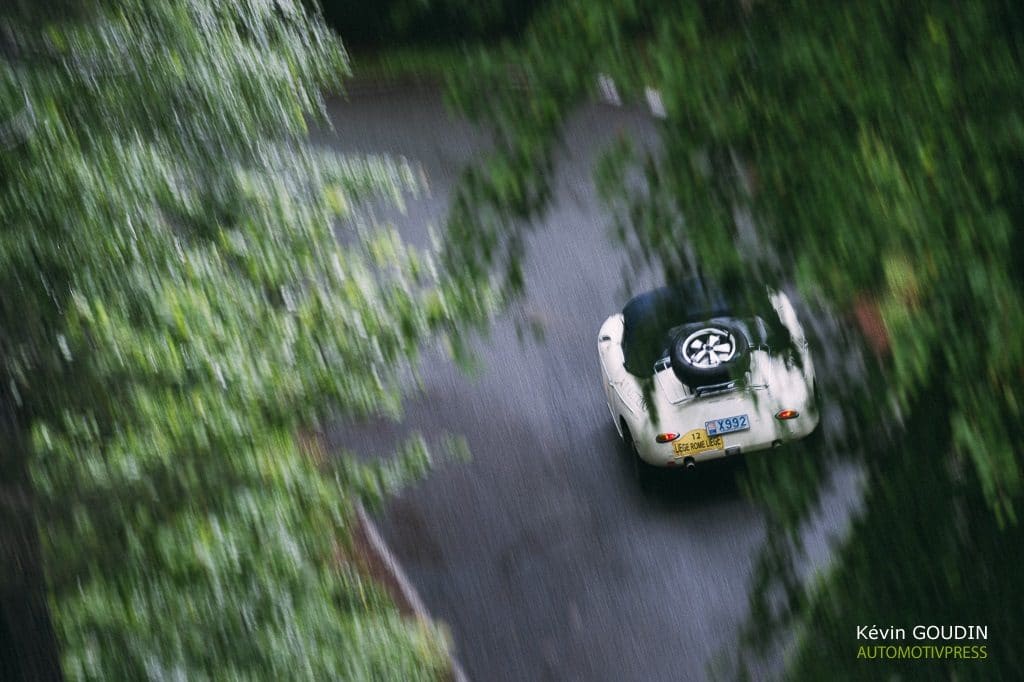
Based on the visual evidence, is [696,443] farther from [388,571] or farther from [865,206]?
[865,206]

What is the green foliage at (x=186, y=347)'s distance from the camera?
13.6 feet

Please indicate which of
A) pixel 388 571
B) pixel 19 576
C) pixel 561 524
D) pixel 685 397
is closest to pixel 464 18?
pixel 19 576

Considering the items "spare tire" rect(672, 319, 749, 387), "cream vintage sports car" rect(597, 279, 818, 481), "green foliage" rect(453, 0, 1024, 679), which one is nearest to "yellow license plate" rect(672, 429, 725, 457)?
"cream vintage sports car" rect(597, 279, 818, 481)

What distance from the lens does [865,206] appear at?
8.64 feet

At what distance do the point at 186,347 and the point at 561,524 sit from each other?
205 inches

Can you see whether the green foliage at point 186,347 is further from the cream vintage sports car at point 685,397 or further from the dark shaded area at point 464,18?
the cream vintage sports car at point 685,397

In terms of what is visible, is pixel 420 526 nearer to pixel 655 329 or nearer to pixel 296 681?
pixel 296 681

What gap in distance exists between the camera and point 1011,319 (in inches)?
98.0

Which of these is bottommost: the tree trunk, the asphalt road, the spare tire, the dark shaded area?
the asphalt road

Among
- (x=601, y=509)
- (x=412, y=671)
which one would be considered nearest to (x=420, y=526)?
(x=601, y=509)

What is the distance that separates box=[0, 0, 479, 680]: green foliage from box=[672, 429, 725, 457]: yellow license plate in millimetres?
3588

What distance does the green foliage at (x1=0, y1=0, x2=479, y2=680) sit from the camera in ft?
13.6

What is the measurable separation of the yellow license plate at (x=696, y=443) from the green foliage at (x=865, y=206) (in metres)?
4.97

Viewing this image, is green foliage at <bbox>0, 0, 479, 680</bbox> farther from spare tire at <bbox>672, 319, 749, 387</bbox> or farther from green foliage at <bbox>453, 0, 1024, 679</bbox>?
spare tire at <bbox>672, 319, 749, 387</bbox>
